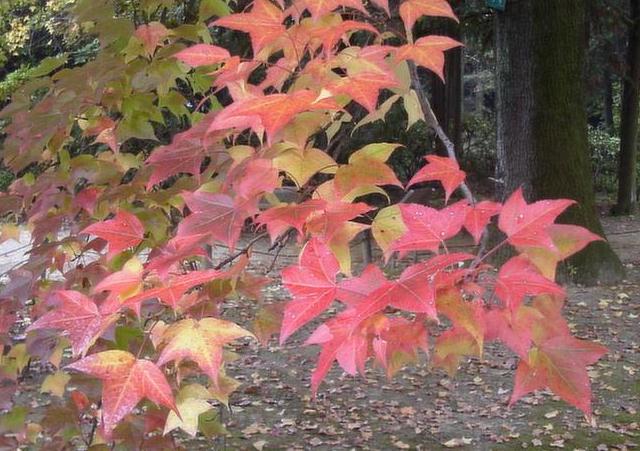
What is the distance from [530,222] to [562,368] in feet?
0.62

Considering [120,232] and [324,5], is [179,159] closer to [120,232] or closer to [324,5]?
[120,232]

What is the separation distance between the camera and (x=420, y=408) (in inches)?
168

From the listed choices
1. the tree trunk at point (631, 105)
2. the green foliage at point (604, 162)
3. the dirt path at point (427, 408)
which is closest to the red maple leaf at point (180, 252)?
the dirt path at point (427, 408)

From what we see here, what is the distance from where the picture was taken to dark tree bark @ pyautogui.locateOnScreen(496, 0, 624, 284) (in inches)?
242

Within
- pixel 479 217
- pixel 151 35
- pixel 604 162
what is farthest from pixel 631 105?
pixel 479 217

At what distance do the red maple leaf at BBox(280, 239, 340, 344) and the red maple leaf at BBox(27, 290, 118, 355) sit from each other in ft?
0.87

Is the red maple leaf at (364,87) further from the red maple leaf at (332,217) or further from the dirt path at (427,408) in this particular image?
the dirt path at (427,408)

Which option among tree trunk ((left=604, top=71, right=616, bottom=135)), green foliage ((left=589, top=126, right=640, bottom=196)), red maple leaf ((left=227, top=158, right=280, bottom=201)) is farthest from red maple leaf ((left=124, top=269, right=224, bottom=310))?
tree trunk ((left=604, top=71, right=616, bottom=135))

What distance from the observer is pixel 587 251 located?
6.41m

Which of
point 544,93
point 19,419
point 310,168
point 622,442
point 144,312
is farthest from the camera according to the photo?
point 544,93

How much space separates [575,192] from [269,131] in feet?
19.5

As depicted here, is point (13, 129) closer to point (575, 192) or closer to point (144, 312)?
point (144, 312)

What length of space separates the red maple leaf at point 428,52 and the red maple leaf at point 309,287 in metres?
0.39

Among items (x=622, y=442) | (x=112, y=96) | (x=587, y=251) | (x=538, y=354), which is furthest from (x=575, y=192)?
(x=538, y=354)
